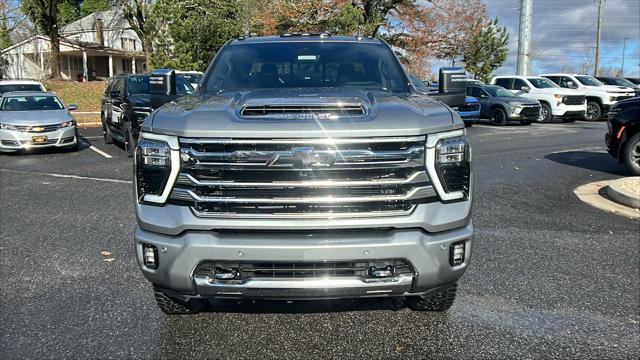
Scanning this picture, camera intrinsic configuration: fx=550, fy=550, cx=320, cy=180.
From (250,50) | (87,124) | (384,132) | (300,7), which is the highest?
(300,7)

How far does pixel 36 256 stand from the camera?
5.44 metres

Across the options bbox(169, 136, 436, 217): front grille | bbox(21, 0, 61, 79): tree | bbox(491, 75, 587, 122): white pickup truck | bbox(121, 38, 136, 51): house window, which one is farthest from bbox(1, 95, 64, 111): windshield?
bbox(121, 38, 136, 51): house window

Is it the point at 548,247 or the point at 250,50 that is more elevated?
the point at 250,50

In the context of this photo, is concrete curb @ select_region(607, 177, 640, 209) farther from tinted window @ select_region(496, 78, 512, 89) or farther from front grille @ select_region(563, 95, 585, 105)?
tinted window @ select_region(496, 78, 512, 89)

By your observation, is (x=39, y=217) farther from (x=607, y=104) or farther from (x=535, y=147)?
(x=607, y=104)

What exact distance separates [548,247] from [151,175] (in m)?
4.24

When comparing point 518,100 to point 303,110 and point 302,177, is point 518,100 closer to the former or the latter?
point 303,110

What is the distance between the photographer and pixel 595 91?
76.3ft

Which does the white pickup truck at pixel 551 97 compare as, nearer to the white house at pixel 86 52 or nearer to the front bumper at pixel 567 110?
the front bumper at pixel 567 110

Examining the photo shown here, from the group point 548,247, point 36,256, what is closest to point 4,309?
point 36,256

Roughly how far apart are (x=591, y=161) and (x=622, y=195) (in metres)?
4.65

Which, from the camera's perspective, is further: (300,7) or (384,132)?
(300,7)

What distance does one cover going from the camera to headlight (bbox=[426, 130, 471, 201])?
3.18 meters

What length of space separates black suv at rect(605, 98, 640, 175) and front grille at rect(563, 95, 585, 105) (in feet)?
43.9
